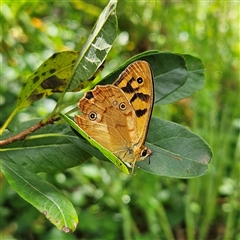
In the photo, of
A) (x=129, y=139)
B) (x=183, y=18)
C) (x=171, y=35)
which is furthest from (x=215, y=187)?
(x=129, y=139)

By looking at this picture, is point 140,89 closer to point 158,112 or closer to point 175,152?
point 175,152

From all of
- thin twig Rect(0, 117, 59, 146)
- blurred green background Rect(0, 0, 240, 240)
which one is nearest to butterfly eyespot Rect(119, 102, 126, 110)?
thin twig Rect(0, 117, 59, 146)

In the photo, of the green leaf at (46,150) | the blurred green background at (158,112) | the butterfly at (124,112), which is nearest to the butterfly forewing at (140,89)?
the butterfly at (124,112)

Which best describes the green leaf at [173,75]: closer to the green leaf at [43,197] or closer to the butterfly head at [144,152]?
the butterfly head at [144,152]

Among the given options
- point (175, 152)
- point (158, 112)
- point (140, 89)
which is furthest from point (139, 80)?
point (158, 112)

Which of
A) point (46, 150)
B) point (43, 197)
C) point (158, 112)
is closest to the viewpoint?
point (43, 197)
